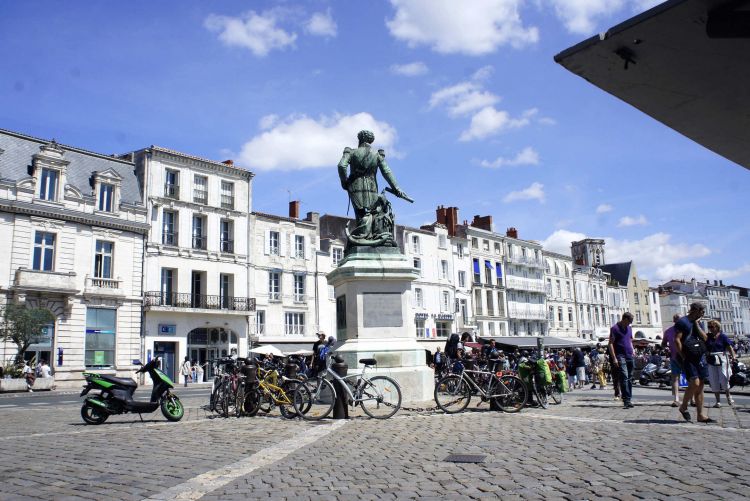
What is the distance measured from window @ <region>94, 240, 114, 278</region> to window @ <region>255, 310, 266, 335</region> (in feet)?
35.5

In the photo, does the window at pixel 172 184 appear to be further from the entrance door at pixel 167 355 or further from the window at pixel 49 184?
the entrance door at pixel 167 355

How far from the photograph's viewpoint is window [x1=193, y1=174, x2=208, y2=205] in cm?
4135

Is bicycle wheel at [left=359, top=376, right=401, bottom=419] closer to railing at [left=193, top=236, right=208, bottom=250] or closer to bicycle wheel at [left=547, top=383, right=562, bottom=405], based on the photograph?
bicycle wheel at [left=547, top=383, right=562, bottom=405]

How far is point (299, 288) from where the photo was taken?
45.7 m

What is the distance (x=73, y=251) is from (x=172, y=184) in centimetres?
862

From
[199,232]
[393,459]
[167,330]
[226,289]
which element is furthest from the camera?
[226,289]

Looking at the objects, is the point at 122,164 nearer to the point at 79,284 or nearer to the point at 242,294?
the point at 79,284

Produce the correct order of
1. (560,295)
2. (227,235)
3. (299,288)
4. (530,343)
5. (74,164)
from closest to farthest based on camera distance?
(74,164) < (227,235) < (299,288) < (530,343) < (560,295)

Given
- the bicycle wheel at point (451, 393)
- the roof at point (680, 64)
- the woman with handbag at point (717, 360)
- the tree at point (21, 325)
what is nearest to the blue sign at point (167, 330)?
the tree at point (21, 325)

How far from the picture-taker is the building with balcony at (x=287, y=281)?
4331 cm

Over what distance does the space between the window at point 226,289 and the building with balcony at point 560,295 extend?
40.9 meters

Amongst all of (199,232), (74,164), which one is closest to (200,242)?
(199,232)

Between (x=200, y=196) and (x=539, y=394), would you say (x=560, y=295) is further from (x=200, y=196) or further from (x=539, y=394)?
(x=539, y=394)

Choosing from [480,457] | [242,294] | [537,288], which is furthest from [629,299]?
[480,457]
